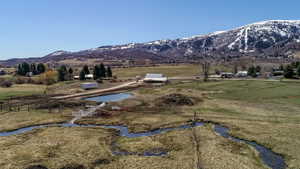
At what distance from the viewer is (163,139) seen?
3497cm

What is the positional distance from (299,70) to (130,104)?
91.8m

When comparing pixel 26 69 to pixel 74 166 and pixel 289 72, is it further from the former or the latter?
pixel 289 72

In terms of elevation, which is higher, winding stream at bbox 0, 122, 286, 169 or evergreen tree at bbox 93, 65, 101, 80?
evergreen tree at bbox 93, 65, 101, 80

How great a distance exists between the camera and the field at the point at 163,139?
89.5 ft

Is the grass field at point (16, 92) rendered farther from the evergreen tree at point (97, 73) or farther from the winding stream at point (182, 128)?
the winding stream at point (182, 128)

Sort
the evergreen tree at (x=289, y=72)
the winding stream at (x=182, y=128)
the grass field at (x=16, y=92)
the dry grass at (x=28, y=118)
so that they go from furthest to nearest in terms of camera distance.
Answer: the evergreen tree at (x=289, y=72) < the grass field at (x=16, y=92) < the dry grass at (x=28, y=118) < the winding stream at (x=182, y=128)

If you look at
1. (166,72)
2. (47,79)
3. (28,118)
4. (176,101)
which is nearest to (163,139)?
(176,101)

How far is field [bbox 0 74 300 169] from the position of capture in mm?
27266

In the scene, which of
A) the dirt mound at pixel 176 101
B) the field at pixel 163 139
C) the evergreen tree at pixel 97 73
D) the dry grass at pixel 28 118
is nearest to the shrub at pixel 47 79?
the evergreen tree at pixel 97 73

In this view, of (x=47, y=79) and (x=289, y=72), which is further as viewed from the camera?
(x=47, y=79)

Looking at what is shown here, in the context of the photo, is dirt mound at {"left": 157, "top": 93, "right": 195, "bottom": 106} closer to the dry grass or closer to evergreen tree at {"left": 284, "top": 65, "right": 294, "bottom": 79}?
the dry grass

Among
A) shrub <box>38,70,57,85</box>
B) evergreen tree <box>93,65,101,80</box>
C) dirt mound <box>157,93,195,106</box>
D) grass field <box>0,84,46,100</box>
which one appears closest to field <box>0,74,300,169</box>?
dirt mound <box>157,93,195,106</box>

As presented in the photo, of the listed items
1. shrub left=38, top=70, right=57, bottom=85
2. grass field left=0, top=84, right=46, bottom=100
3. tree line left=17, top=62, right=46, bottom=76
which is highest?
tree line left=17, top=62, right=46, bottom=76

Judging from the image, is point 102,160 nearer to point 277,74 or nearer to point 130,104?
point 130,104
